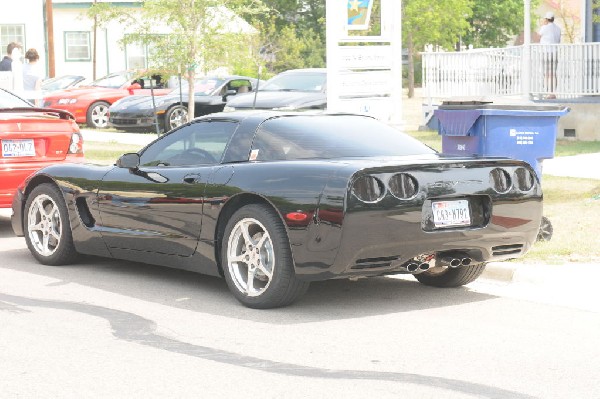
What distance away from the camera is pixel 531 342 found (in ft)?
22.0

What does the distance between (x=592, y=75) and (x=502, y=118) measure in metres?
12.0

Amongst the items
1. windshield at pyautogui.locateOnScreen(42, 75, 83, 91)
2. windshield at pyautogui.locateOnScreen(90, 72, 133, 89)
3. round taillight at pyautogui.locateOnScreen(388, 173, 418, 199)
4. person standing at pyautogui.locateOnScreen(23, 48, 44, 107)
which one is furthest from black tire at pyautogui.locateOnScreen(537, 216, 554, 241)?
windshield at pyautogui.locateOnScreen(42, 75, 83, 91)

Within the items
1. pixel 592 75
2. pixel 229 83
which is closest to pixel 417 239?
pixel 592 75

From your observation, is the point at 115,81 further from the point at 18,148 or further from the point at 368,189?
the point at 368,189

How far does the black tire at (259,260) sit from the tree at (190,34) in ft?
43.0

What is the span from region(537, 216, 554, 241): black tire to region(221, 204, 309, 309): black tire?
3.32 meters

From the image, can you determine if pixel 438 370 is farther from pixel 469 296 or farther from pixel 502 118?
pixel 502 118

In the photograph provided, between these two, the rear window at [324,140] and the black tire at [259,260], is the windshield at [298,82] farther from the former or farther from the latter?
the black tire at [259,260]

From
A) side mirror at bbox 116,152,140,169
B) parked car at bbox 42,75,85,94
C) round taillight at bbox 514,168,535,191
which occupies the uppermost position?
parked car at bbox 42,75,85,94

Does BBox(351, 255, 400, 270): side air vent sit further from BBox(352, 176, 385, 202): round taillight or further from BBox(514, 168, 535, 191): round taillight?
BBox(514, 168, 535, 191): round taillight

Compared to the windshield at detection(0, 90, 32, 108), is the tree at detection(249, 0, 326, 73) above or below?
above

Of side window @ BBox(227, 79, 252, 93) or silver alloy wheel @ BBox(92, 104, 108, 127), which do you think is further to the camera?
silver alloy wheel @ BBox(92, 104, 108, 127)

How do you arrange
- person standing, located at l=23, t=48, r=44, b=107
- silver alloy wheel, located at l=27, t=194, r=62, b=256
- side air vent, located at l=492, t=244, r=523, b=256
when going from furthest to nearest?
person standing, located at l=23, t=48, r=44, b=107 → silver alloy wheel, located at l=27, t=194, r=62, b=256 → side air vent, located at l=492, t=244, r=523, b=256

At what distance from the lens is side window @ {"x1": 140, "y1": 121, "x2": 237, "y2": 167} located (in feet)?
27.5
